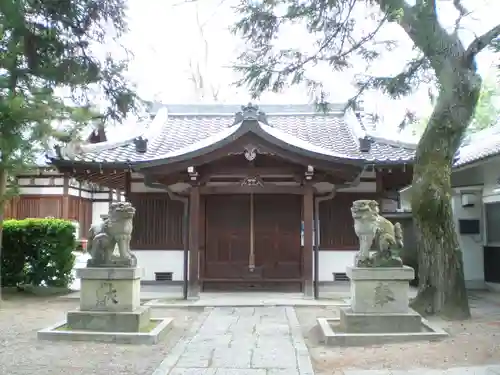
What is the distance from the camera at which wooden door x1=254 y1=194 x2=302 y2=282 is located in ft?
43.5

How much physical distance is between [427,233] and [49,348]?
642cm

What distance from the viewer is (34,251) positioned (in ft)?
42.4

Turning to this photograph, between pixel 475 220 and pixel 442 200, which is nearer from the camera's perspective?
pixel 442 200

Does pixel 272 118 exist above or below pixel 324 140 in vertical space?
above

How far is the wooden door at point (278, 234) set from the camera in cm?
1326

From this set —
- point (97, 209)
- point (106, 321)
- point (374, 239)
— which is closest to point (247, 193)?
point (374, 239)

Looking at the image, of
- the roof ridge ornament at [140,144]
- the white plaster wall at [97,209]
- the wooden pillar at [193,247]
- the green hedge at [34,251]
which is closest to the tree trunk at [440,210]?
the wooden pillar at [193,247]

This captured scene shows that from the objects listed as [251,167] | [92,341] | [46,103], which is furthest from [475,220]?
[46,103]

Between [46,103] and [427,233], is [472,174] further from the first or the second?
[46,103]

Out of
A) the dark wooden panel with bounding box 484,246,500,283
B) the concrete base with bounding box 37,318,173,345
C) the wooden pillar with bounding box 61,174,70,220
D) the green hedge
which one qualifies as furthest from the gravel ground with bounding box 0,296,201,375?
the wooden pillar with bounding box 61,174,70,220

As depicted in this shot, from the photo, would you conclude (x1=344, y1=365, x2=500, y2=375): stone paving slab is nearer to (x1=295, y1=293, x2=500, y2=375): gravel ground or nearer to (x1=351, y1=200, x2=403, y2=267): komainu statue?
(x1=295, y1=293, x2=500, y2=375): gravel ground

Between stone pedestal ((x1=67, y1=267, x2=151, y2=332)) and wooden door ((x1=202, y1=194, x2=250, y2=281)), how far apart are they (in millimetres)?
5367

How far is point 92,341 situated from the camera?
7.46m

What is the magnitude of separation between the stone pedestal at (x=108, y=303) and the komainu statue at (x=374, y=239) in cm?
351
